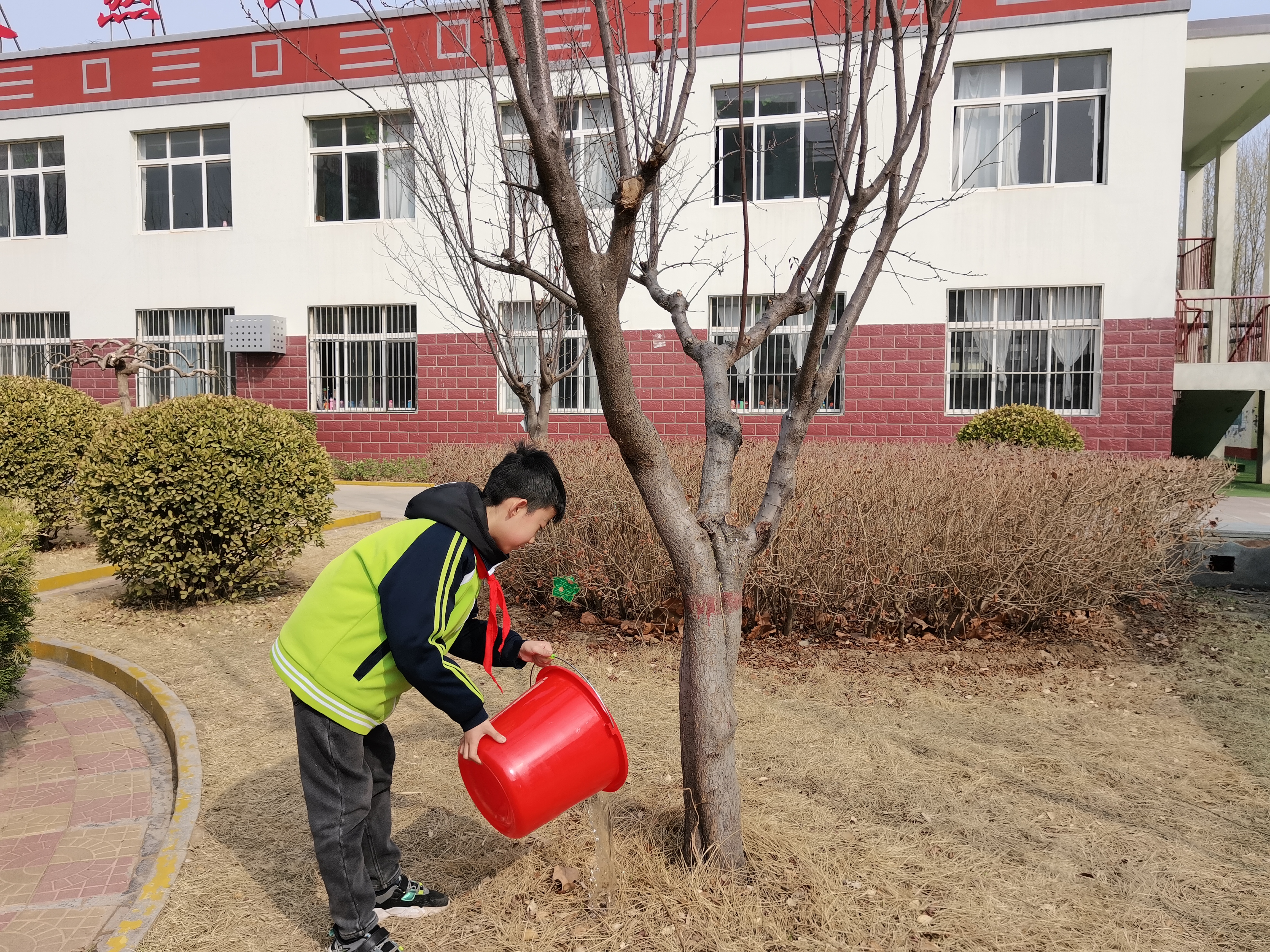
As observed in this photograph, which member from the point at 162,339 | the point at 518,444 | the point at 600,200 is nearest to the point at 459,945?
the point at 518,444

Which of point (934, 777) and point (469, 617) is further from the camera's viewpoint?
point (934, 777)

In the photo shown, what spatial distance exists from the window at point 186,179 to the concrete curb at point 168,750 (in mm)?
12635

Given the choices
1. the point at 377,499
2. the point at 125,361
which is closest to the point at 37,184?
the point at 125,361

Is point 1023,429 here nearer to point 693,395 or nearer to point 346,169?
point 693,395

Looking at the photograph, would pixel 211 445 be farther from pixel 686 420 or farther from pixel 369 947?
pixel 686 420

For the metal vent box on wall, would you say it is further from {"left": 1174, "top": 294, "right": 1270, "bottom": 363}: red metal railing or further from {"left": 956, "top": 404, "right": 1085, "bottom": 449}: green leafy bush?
{"left": 1174, "top": 294, "right": 1270, "bottom": 363}: red metal railing

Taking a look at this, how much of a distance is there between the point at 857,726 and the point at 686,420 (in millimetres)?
10219

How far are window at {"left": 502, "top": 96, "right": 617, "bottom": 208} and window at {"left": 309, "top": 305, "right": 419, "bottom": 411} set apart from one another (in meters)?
3.87

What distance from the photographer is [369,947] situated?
259cm

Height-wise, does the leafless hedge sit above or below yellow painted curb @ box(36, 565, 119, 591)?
above

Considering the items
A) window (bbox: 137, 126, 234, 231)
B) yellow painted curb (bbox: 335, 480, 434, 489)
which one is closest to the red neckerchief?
yellow painted curb (bbox: 335, 480, 434, 489)

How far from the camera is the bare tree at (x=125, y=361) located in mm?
12711

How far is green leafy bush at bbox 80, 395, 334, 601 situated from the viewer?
6148 millimetres

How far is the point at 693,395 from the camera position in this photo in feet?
47.3
